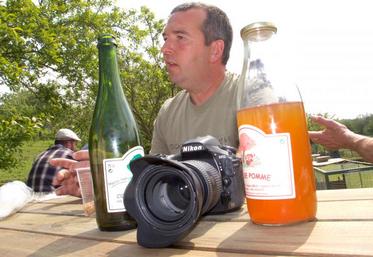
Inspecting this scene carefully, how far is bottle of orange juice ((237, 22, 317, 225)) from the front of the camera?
2.34ft

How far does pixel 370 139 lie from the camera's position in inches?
61.5

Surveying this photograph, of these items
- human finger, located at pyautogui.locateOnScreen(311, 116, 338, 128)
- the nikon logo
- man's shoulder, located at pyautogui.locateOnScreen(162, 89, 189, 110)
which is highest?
man's shoulder, located at pyautogui.locateOnScreen(162, 89, 189, 110)

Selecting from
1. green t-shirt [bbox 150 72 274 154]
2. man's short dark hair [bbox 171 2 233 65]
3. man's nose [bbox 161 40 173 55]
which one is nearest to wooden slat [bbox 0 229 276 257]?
green t-shirt [bbox 150 72 274 154]

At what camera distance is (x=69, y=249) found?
2.63ft

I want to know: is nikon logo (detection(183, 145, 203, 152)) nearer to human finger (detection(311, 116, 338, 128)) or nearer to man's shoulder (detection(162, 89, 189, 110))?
human finger (detection(311, 116, 338, 128))

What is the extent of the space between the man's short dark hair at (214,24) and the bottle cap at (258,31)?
4.32 feet

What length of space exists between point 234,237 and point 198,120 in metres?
1.38

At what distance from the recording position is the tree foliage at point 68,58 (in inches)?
216

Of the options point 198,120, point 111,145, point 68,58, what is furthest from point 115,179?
point 68,58

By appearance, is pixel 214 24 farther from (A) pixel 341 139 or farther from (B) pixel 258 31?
(B) pixel 258 31

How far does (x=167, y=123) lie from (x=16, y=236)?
4.34ft

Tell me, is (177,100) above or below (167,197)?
above

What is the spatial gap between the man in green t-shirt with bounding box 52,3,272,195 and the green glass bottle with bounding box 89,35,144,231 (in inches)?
36.3

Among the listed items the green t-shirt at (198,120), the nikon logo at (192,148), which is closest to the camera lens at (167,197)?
the nikon logo at (192,148)
